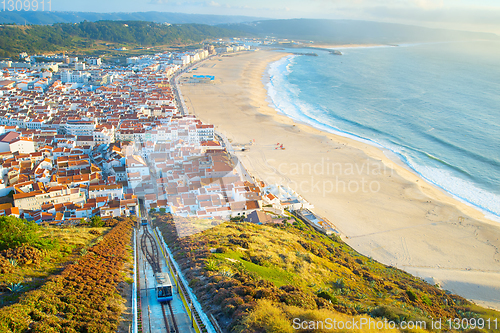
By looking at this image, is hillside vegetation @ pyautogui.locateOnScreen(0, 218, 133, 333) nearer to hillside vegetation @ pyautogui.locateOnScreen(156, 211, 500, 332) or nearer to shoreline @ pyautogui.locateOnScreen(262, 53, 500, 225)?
hillside vegetation @ pyautogui.locateOnScreen(156, 211, 500, 332)

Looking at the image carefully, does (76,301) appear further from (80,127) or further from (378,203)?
(80,127)

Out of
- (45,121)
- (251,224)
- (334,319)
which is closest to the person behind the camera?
(334,319)

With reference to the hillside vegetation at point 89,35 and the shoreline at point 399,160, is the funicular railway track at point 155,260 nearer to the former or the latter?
the shoreline at point 399,160

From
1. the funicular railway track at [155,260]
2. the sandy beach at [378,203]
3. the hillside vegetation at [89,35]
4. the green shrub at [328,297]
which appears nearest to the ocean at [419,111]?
the sandy beach at [378,203]

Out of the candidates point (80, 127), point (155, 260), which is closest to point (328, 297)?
point (155, 260)

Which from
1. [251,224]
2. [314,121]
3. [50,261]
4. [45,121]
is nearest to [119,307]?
[50,261]

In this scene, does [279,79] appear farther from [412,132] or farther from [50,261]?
[50,261]
